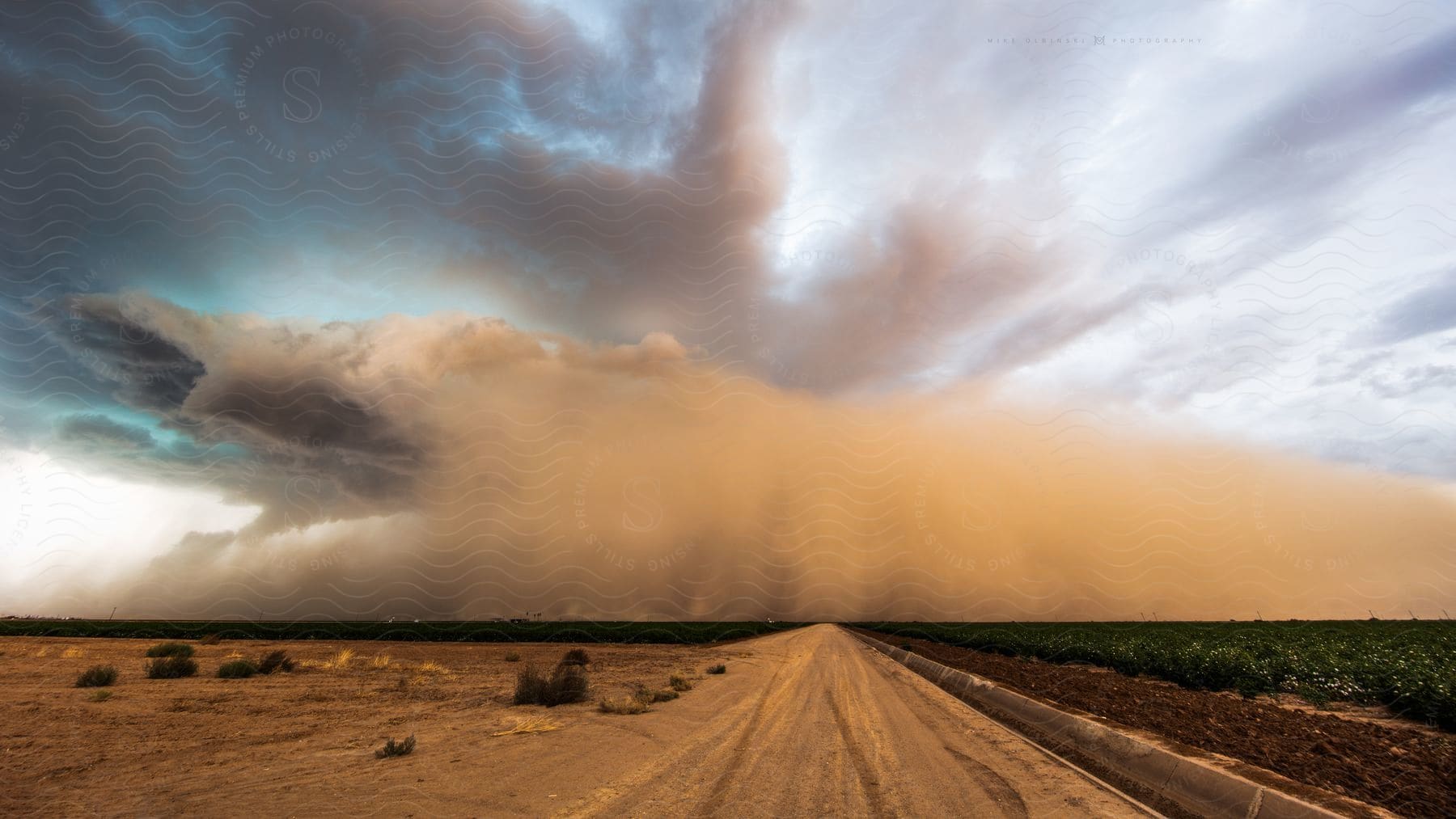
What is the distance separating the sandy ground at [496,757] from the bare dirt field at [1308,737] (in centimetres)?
265

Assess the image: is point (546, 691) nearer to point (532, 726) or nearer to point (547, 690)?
point (547, 690)

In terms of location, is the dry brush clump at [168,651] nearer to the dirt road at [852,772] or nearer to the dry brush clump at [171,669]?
the dry brush clump at [171,669]

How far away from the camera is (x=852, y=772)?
290 inches

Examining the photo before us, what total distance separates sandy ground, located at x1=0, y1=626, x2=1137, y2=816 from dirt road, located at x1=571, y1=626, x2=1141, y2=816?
37 mm

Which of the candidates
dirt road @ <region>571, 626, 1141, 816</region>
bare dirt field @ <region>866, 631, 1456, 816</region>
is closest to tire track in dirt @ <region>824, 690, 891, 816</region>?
dirt road @ <region>571, 626, 1141, 816</region>

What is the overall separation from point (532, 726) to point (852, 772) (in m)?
6.55

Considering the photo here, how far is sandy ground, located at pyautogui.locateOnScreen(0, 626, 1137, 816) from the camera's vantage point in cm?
593

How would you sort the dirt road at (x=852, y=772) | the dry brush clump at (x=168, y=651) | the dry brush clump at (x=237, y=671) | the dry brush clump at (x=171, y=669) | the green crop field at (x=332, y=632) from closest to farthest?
1. the dirt road at (x=852, y=772)
2. the dry brush clump at (x=171, y=669)
3. the dry brush clump at (x=237, y=671)
4. the dry brush clump at (x=168, y=651)
5. the green crop field at (x=332, y=632)

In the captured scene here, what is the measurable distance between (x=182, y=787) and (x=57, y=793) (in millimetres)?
1208

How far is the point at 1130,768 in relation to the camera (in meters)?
7.52

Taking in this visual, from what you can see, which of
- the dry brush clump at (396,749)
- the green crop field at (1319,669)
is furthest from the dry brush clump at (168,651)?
the green crop field at (1319,669)

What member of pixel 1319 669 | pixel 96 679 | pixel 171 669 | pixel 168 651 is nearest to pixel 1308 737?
pixel 1319 669

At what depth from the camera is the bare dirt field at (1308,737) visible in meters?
6.05

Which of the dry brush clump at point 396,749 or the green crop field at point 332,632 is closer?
the dry brush clump at point 396,749
